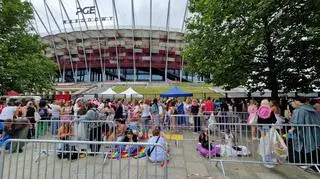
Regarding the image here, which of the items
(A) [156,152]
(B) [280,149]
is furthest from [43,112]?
(B) [280,149]

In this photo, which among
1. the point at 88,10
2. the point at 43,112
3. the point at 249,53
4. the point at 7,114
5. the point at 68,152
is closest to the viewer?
the point at 68,152

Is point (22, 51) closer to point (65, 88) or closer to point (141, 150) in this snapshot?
point (141, 150)

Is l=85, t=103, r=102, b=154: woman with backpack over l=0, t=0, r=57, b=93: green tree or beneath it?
beneath

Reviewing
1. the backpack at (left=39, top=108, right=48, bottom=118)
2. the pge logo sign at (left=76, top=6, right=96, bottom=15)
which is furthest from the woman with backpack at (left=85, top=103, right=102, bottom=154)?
the pge logo sign at (left=76, top=6, right=96, bottom=15)

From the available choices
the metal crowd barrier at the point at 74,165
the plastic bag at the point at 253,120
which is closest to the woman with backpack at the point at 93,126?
the metal crowd barrier at the point at 74,165

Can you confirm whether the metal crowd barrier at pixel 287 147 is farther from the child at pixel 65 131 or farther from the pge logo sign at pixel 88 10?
the pge logo sign at pixel 88 10

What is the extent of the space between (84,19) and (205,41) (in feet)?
137

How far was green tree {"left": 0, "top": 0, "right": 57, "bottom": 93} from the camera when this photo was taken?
18.5 meters

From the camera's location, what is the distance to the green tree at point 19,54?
1850 centimetres

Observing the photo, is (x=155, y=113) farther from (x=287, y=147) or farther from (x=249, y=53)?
(x=287, y=147)

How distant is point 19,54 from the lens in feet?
67.2

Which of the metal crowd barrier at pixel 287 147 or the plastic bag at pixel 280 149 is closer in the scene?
the metal crowd barrier at pixel 287 147

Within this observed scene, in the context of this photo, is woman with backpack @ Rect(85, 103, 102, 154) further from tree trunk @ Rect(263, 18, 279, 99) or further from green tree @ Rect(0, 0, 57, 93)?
green tree @ Rect(0, 0, 57, 93)

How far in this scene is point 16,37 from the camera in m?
20.6
